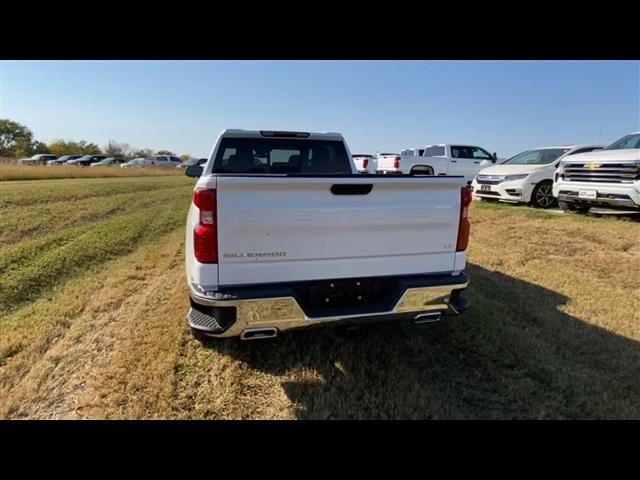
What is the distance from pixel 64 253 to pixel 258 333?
5135mm

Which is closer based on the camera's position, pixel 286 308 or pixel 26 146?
pixel 286 308

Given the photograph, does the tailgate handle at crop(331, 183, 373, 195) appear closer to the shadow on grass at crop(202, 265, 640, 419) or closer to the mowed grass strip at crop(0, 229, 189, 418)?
the shadow on grass at crop(202, 265, 640, 419)

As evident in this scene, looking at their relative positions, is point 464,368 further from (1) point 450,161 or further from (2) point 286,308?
(1) point 450,161

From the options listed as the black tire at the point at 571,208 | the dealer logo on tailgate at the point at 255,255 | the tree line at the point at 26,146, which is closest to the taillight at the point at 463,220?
the dealer logo on tailgate at the point at 255,255

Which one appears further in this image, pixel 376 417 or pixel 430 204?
pixel 430 204

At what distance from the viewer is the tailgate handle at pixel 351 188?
2368mm

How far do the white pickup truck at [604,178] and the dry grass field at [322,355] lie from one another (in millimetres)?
1778

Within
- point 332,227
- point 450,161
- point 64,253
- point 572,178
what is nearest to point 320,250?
point 332,227

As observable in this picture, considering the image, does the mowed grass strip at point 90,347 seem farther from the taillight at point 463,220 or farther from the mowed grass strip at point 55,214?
the mowed grass strip at point 55,214

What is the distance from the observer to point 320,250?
7.83 ft

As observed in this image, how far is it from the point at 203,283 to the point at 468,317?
2763 millimetres
